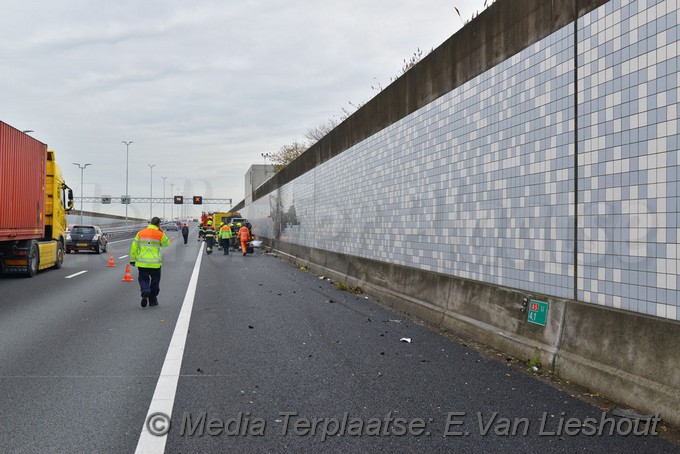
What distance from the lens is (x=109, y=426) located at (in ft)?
14.1

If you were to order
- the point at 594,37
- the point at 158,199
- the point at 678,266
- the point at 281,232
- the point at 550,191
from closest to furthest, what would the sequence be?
the point at 678,266 < the point at 594,37 < the point at 550,191 < the point at 281,232 < the point at 158,199

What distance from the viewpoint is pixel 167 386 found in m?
5.38

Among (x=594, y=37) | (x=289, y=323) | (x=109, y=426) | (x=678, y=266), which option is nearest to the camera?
(x=109, y=426)

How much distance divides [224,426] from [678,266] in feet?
12.8

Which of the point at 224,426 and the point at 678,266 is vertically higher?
the point at 678,266

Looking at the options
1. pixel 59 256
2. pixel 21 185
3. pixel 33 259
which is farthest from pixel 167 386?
pixel 59 256

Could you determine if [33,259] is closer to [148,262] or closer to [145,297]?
[148,262]

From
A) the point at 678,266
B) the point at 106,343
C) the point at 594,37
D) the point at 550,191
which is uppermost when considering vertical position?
the point at 594,37

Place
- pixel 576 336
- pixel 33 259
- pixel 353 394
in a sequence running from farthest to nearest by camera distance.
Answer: pixel 33 259 < pixel 576 336 < pixel 353 394

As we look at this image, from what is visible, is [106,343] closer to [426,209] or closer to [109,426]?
[109,426]

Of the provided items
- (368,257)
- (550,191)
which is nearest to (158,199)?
(368,257)

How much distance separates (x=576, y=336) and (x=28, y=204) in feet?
53.5

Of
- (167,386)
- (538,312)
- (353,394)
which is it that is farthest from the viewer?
(538,312)

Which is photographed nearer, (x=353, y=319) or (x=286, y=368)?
(x=286, y=368)
